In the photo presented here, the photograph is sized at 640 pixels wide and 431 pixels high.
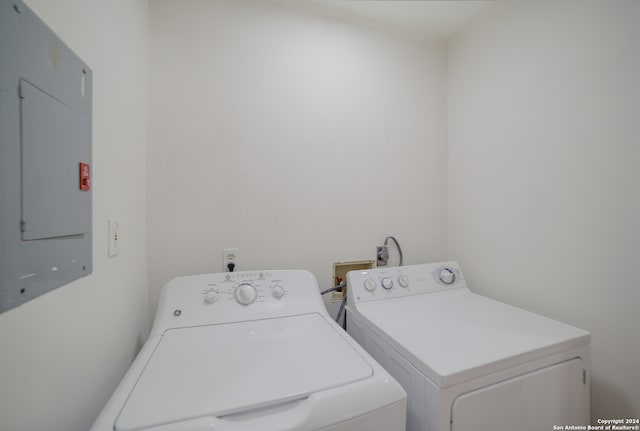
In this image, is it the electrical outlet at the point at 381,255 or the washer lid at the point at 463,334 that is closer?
the washer lid at the point at 463,334

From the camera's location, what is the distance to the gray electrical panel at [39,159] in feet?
1.27

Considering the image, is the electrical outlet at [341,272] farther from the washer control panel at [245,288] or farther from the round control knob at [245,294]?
the round control knob at [245,294]

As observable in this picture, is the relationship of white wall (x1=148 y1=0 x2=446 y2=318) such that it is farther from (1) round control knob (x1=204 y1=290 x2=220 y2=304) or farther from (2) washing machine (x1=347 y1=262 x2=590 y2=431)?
(2) washing machine (x1=347 y1=262 x2=590 y2=431)

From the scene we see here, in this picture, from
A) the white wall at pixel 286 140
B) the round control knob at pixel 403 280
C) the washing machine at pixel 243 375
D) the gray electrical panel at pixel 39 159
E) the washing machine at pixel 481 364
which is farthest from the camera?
the round control knob at pixel 403 280

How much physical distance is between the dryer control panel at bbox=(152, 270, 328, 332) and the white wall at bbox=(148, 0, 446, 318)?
0.20 metres

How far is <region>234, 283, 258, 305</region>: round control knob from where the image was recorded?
957mm

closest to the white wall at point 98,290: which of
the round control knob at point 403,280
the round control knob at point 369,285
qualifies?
the round control knob at point 369,285

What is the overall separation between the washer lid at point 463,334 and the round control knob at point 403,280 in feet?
0.26

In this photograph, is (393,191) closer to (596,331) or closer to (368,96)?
(368,96)

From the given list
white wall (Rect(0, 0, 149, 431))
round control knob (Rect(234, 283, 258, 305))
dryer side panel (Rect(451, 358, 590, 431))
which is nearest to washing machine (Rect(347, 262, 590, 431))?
dryer side panel (Rect(451, 358, 590, 431))

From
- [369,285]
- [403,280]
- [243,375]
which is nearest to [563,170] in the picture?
[403,280]

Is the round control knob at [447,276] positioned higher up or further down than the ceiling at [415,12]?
further down

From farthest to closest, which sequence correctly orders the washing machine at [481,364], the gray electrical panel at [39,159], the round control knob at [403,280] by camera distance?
the round control knob at [403,280] < the washing machine at [481,364] < the gray electrical panel at [39,159]

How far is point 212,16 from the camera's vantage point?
3.84 feet
